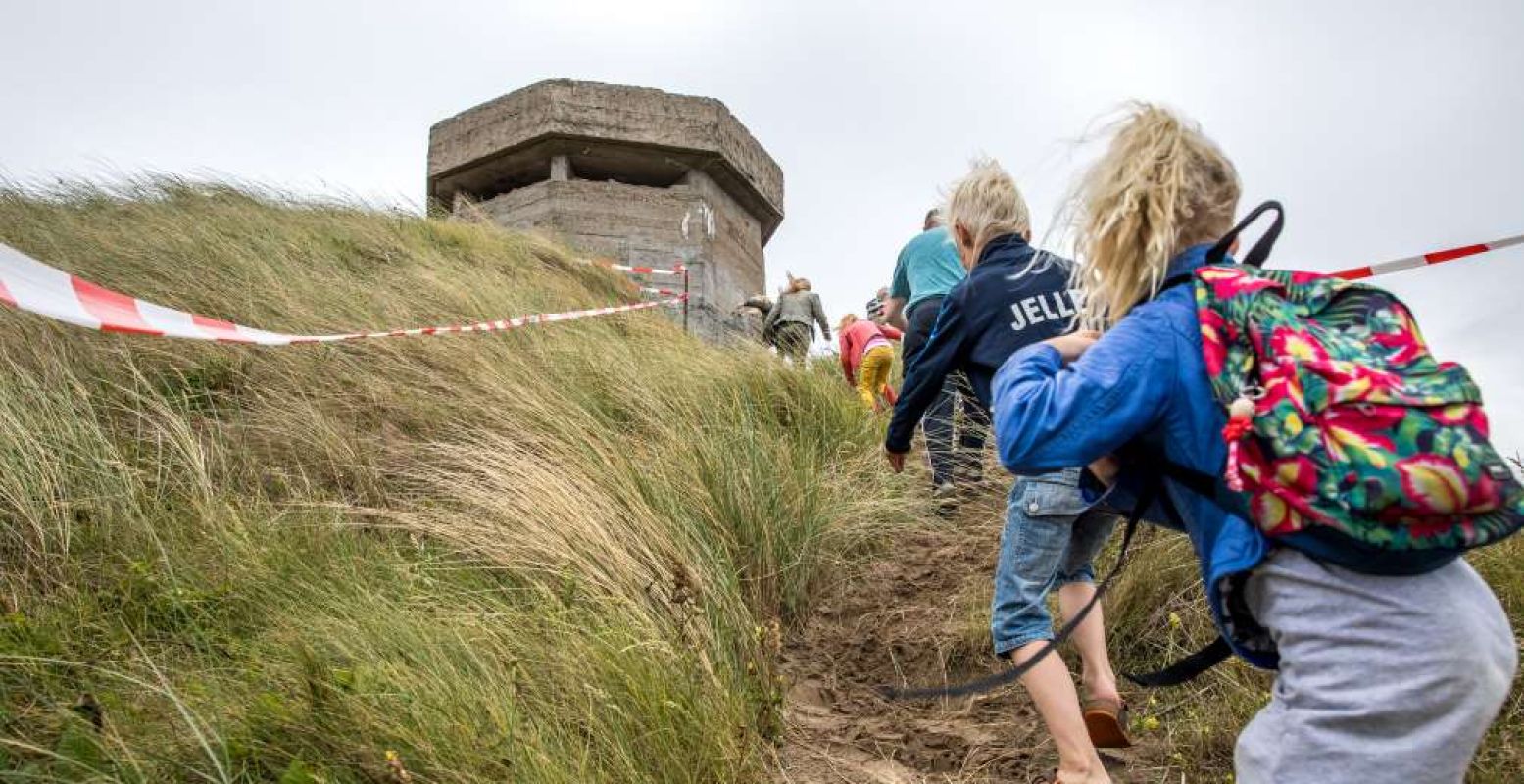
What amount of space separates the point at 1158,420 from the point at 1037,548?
104 cm

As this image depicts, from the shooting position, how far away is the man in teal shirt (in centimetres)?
455

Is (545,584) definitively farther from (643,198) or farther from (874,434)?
(643,198)

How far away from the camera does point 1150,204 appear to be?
60.9 inches

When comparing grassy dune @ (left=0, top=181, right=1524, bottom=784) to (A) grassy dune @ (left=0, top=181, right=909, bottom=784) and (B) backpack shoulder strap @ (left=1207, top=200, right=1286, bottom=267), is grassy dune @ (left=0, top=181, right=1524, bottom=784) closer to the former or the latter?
(A) grassy dune @ (left=0, top=181, right=909, bottom=784)

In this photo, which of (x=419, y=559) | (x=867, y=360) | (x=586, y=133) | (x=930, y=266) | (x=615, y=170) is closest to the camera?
(x=419, y=559)

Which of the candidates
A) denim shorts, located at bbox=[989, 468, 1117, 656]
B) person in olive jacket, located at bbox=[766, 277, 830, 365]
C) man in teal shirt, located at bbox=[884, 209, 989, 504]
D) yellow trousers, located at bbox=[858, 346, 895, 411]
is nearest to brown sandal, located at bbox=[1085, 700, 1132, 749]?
denim shorts, located at bbox=[989, 468, 1117, 656]

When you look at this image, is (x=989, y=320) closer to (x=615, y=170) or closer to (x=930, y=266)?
(x=930, y=266)

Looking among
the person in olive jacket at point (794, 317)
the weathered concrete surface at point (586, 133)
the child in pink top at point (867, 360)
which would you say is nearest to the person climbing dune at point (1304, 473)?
the child in pink top at point (867, 360)

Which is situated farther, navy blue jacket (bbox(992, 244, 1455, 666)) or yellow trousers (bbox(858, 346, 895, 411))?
yellow trousers (bbox(858, 346, 895, 411))

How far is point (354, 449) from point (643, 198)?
396 inches

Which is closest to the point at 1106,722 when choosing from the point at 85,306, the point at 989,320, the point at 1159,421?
the point at 989,320

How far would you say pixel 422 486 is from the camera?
3584 millimetres

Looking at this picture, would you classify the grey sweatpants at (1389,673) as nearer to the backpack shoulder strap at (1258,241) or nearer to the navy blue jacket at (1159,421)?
the navy blue jacket at (1159,421)

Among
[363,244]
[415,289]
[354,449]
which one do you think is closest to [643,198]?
[363,244]
